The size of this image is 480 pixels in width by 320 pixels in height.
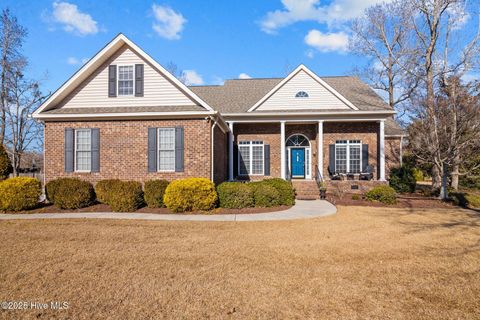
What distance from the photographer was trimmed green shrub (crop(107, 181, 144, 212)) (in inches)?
399

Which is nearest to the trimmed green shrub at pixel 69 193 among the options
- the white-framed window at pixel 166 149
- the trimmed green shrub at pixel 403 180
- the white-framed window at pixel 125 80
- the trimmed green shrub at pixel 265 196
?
the white-framed window at pixel 166 149

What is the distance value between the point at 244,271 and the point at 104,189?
27.3 ft

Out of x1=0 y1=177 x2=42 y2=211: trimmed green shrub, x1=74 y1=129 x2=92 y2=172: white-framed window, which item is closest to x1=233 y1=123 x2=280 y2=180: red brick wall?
x1=74 y1=129 x2=92 y2=172: white-framed window

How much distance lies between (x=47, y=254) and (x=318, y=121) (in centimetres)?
1374

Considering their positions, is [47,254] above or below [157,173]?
below

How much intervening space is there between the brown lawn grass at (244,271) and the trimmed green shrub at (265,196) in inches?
109

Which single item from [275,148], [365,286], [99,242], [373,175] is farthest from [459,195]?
[99,242]

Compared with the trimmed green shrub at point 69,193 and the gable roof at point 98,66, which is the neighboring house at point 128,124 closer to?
the gable roof at point 98,66

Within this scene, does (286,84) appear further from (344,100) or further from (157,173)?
(157,173)

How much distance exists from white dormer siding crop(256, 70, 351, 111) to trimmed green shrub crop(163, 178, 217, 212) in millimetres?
7514

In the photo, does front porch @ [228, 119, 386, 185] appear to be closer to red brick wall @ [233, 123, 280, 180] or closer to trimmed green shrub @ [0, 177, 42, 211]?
red brick wall @ [233, 123, 280, 180]

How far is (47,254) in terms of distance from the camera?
5.31 m

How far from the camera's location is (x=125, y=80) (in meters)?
12.2

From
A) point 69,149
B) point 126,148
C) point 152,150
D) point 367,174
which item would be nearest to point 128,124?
point 126,148
